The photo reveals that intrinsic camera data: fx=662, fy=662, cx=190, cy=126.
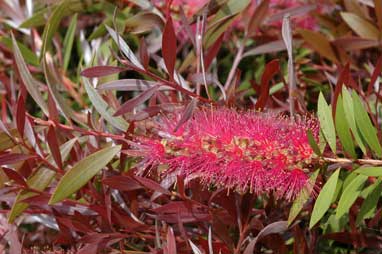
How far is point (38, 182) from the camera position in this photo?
3.92ft

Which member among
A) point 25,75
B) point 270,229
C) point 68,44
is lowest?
point 270,229

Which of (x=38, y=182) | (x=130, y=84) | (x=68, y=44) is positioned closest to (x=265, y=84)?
(x=130, y=84)

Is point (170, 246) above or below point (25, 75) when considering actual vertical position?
below

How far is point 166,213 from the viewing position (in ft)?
3.84

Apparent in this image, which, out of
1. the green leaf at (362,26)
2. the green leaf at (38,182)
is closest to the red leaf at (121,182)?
the green leaf at (38,182)

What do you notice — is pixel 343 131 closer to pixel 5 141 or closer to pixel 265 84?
pixel 265 84

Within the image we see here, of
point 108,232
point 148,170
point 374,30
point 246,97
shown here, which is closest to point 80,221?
point 108,232

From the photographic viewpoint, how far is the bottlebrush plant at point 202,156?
1.01 metres

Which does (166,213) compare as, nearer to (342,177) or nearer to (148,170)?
(148,170)

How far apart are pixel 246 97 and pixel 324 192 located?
70cm

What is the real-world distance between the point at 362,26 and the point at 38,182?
747mm

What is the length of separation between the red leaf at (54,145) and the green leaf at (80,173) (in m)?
0.07

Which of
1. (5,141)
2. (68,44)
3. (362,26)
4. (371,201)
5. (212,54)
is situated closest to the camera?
(371,201)

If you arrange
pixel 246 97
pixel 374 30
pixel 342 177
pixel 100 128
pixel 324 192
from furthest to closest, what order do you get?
pixel 246 97
pixel 374 30
pixel 100 128
pixel 342 177
pixel 324 192
